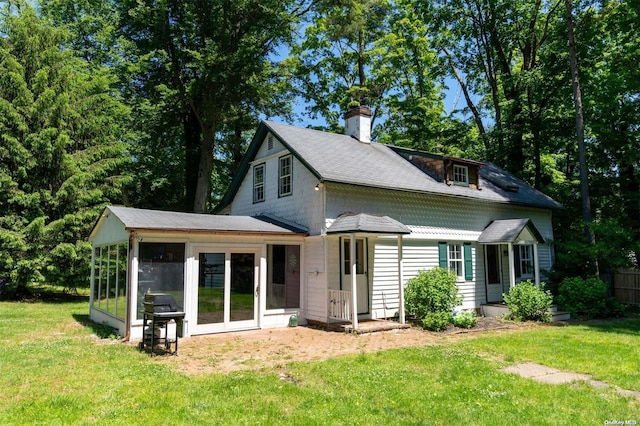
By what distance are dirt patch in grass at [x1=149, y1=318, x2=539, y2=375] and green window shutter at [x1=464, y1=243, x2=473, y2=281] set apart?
104 inches

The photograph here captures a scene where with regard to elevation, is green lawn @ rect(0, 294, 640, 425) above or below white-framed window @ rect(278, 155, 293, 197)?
below

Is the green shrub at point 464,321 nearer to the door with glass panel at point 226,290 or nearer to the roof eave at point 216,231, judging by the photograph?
the roof eave at point 216,231

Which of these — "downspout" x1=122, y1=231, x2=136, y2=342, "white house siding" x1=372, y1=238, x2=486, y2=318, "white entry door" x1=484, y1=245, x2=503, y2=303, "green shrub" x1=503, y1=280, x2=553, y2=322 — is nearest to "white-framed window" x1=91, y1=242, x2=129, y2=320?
"downspout" x1=122, y1=231, x2=136, y2=342

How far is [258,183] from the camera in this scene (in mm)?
15633

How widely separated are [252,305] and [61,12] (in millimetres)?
24019

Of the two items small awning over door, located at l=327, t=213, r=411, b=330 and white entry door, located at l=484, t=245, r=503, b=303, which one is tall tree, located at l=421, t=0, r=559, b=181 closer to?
white entry door, located at l=484, t=245, r=503, b=303

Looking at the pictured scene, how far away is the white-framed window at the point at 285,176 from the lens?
13859mm

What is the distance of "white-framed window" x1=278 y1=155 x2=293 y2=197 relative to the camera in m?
13.9

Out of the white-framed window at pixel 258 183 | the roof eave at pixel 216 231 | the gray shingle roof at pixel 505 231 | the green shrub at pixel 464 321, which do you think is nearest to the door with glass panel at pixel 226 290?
the roof eave at pixel 216 231

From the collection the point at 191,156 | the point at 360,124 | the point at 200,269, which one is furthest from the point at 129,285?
the point at 191,156

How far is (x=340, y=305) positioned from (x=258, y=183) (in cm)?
595

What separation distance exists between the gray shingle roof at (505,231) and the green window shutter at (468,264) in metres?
0.57

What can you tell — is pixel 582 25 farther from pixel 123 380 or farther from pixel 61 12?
pixel 61 12

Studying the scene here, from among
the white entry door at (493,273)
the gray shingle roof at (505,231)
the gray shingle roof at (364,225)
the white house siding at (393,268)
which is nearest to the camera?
the gray shingle roof at (364,225)
